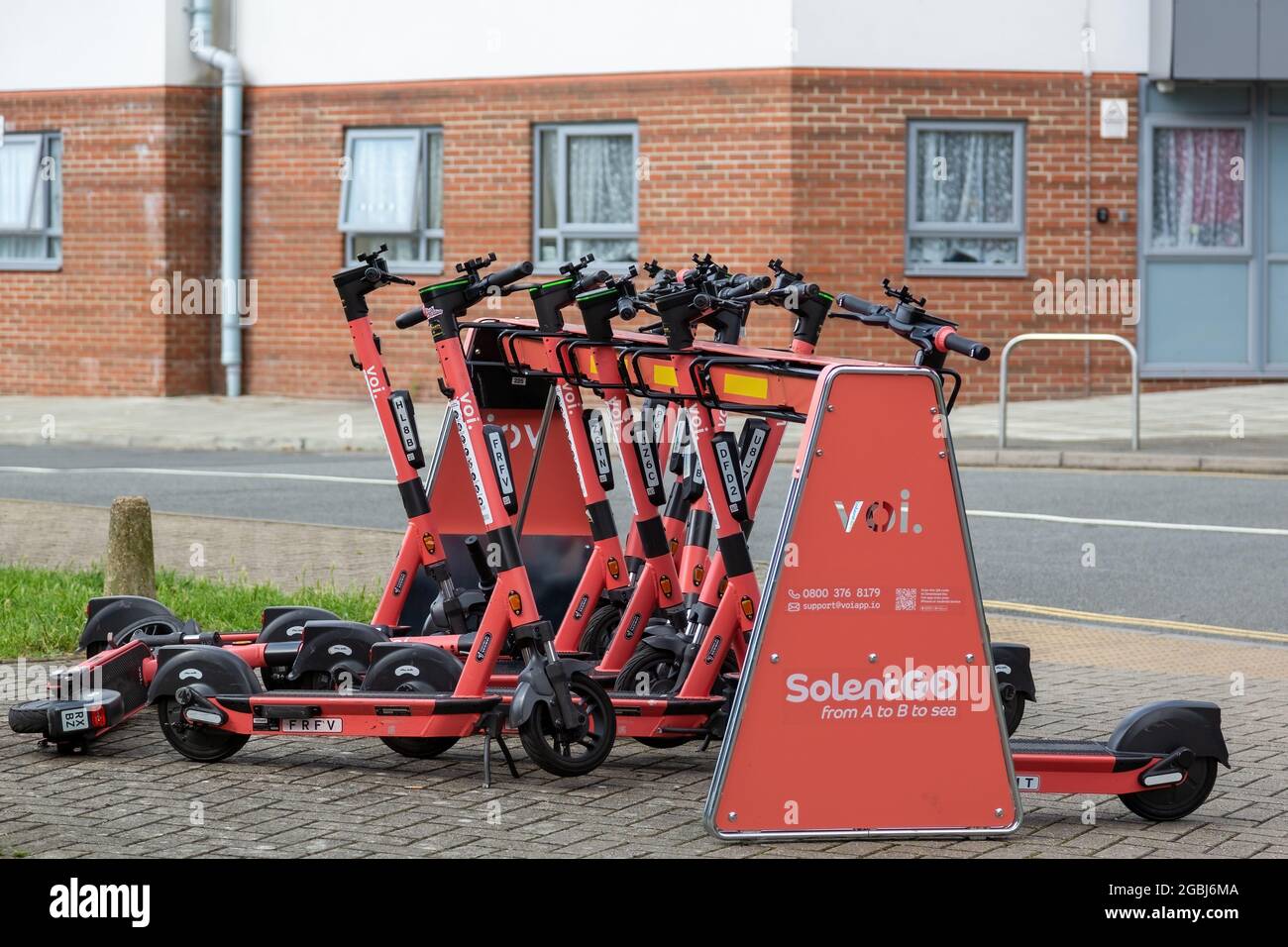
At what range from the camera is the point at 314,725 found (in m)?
6.22

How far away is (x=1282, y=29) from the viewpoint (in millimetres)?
20344

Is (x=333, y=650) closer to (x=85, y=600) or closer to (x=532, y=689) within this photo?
(x=532, y=689)

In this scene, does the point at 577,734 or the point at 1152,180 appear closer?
the point at 577,734

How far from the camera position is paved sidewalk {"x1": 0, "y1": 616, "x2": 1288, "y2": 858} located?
5.35 metres

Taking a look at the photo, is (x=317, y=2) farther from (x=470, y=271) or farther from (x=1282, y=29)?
(x=470, y=271)

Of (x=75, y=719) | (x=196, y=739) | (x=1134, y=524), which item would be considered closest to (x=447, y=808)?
(x=196, y=739)

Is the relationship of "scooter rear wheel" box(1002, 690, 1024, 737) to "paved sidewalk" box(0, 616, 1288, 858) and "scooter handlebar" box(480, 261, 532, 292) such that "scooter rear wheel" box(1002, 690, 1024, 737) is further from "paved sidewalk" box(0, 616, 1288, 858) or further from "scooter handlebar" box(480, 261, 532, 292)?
"scooter handlebar" box(480, 261, 532, 292)

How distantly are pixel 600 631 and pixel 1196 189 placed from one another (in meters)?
15.9

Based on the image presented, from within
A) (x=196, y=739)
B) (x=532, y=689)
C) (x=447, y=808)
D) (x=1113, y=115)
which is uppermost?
(x=1113, y=115)

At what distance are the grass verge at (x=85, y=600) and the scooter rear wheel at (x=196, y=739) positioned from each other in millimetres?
2094

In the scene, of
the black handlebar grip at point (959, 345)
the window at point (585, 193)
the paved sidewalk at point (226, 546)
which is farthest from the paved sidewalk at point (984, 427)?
the black handlebar grip at point (959, 345)
